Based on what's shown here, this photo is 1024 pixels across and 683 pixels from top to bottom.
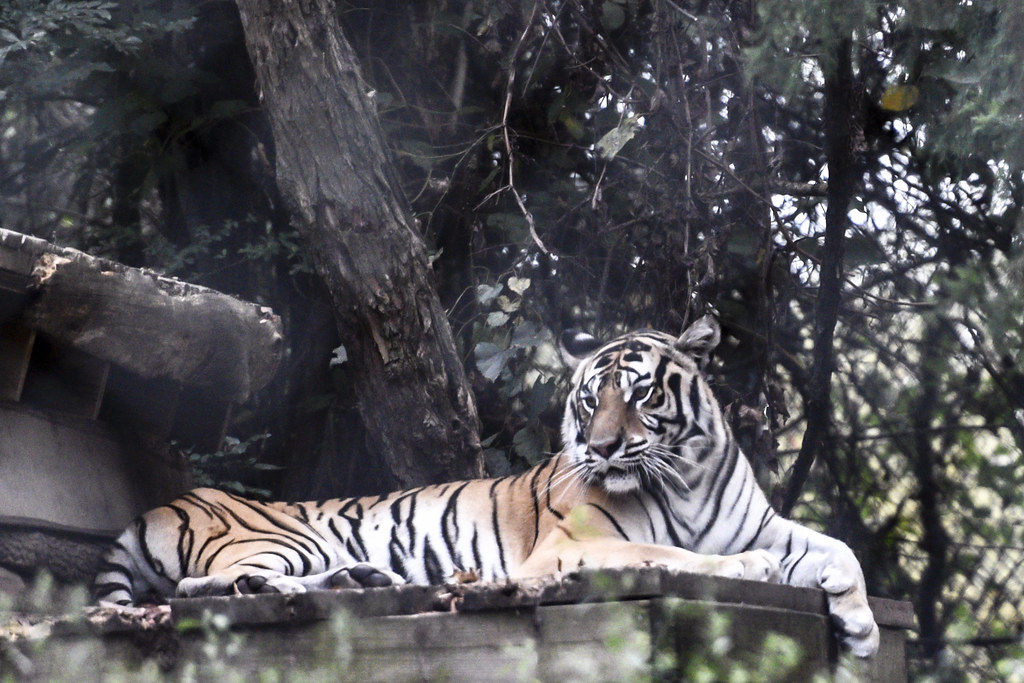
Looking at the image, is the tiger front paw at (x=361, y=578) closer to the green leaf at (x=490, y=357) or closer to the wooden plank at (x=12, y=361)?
the wooden plank at (x=12, y=361)

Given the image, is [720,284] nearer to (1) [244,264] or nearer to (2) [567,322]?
(2) [567,322]

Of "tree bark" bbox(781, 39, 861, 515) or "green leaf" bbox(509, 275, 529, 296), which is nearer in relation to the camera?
"green leaf" bbox(509, 275, 529, 296)

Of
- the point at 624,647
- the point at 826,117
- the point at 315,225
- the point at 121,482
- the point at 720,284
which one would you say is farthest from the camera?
the point at 720,284

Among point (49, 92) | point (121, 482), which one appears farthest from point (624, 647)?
point (49, 92)

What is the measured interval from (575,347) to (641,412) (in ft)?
1.97

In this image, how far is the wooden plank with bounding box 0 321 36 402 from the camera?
10.7 ft

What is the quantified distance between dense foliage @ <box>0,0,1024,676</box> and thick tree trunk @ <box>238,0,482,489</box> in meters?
0.48

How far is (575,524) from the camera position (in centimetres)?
295

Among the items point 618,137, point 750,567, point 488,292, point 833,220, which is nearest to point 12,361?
point 488,292

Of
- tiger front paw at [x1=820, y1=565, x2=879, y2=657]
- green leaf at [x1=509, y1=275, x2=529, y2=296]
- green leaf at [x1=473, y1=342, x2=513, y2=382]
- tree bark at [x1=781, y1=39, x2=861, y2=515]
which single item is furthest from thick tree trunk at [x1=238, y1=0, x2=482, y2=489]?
tiger front paw at [x1=820, y1=565, x2=879, y2=657]

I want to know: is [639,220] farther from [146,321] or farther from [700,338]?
[146,321]

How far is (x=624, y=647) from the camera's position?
1939mm

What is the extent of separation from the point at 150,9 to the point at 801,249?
3512 mm

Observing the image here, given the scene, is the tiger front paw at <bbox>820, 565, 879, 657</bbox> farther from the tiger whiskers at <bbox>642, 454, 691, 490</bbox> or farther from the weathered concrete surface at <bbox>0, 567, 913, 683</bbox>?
the tiger whiskers at <bbox>642, 454, 691, 490</bbox>
